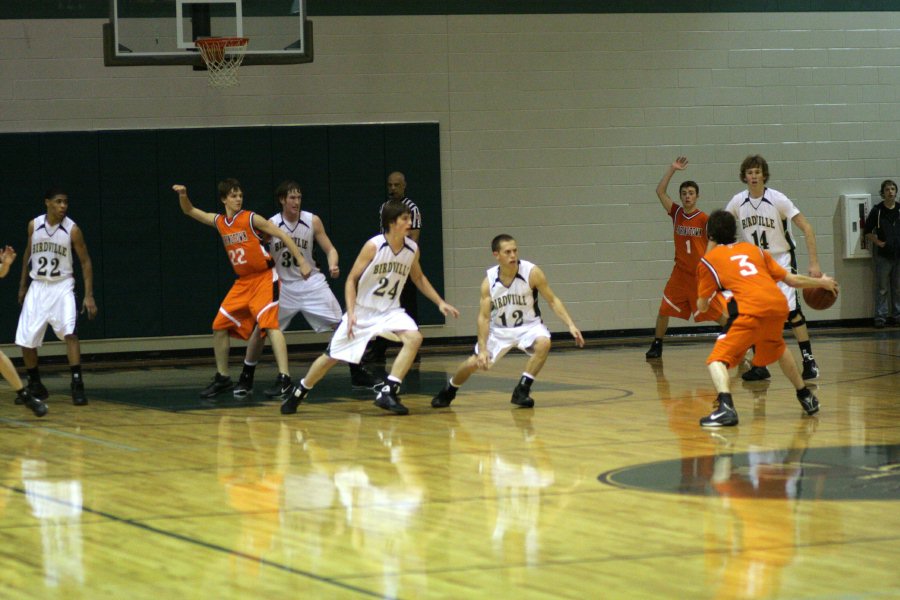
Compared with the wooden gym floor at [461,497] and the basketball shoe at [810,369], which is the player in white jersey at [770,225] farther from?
the wooden gym floor at [461,497]

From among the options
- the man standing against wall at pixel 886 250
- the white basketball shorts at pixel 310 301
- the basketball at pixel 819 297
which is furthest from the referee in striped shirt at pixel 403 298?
the man standing against wall at pixel 886 250

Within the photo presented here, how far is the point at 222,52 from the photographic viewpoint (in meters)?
12.9

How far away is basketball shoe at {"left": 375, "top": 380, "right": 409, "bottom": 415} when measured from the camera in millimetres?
10117

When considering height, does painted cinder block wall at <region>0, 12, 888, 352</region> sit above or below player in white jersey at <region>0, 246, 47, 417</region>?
above

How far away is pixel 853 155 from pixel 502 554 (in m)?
13.3

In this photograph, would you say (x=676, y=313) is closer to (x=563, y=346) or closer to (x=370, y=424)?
(x=563, y=346)

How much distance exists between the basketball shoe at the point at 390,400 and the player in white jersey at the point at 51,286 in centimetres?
278

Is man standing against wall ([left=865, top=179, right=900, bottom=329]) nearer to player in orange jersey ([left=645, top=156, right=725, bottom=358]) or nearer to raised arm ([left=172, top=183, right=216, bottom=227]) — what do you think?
player in orange jersey ([left=645, top=156, right=725, bottom=358])

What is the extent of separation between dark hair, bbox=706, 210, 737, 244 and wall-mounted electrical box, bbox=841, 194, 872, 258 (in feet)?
28.3

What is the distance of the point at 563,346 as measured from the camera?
16.3 meters

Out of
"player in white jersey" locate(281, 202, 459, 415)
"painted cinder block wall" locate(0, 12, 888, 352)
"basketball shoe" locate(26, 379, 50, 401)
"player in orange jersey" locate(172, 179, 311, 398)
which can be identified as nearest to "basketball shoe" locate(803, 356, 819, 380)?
"player in white jersey" locate(281, 202, 459, 415)

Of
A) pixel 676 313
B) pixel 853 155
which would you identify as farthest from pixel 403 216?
pixel 853 155

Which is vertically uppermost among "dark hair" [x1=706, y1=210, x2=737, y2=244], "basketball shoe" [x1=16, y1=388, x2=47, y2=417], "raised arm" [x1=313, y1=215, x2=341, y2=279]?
"dark hair" [x1=706, y1=210, x2=737, y2=244]

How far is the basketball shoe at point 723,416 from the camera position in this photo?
9.02m
